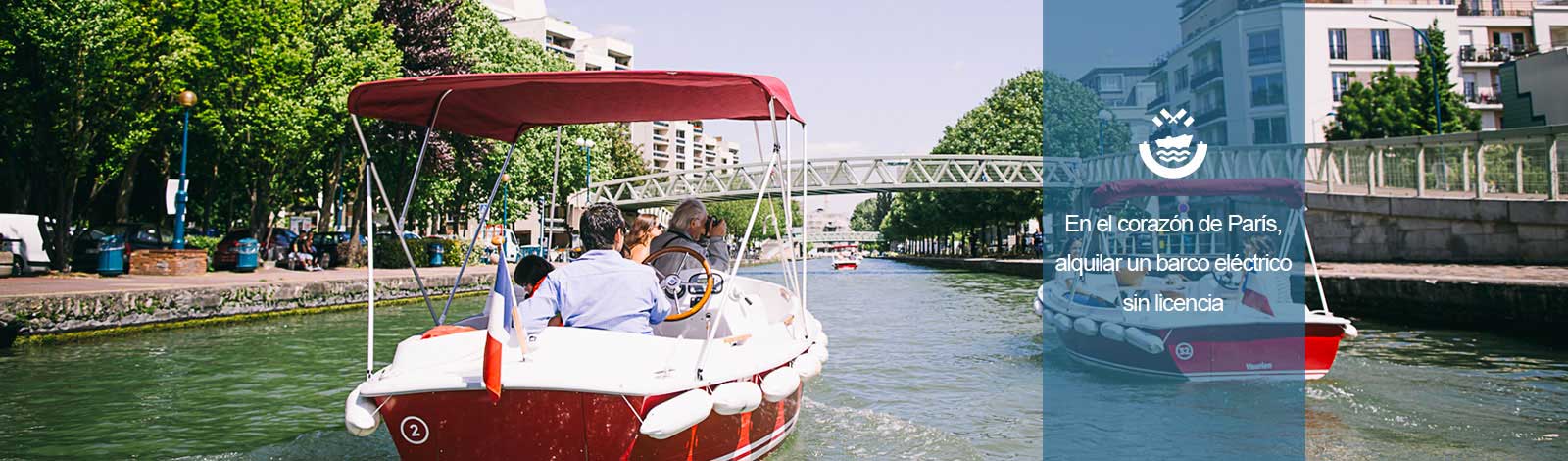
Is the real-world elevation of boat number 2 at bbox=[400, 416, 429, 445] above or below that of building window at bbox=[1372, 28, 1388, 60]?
below

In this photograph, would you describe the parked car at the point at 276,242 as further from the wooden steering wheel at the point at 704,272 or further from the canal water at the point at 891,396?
the wooden steering wheel at the point at 704,272

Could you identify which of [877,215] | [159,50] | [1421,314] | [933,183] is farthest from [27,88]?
[877,215]

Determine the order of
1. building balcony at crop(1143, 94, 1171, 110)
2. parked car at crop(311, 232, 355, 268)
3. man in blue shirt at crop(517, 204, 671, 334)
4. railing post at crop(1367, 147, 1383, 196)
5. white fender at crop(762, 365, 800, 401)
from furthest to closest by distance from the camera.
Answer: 1. parked car at crop(311, 232, 355, 268)
2. railing post at crop(1367, 147, 1383, 196)
3. building balcony at crop(1143, 94, 1171, 110)
4. white fender at crop(762, 365, 800, 401)
5. man in blue shirt at crop(517, 204, 671, 334)

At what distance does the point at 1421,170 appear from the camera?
2188 cm

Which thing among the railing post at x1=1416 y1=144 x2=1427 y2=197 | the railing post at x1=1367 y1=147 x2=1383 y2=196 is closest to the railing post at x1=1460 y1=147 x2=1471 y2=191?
the railing post at x1=1416 y1=144 x2=1427 y2=197

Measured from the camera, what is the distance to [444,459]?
468 centimetres

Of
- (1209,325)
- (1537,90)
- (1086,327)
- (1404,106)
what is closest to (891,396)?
(1086,327)

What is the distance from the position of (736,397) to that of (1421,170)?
2232 cm

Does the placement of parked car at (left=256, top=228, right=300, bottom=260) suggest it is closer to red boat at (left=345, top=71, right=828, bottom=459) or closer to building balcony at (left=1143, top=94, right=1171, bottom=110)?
building balcony at (left=1143, top=94, right=1171, bottom=110)

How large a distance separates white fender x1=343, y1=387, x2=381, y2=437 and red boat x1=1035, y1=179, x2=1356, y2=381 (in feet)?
25.2

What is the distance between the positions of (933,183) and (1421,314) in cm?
3326

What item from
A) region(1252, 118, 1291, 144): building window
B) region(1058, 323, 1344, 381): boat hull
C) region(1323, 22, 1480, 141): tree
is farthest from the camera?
region(1252, 118, 1291, 144): building window

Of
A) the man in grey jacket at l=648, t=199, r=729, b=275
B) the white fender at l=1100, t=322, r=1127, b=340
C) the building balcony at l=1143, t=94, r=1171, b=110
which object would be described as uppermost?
the building balcony at l=1143, t=94, r=1171, b=110

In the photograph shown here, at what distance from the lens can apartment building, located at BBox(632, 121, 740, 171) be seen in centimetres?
11388
